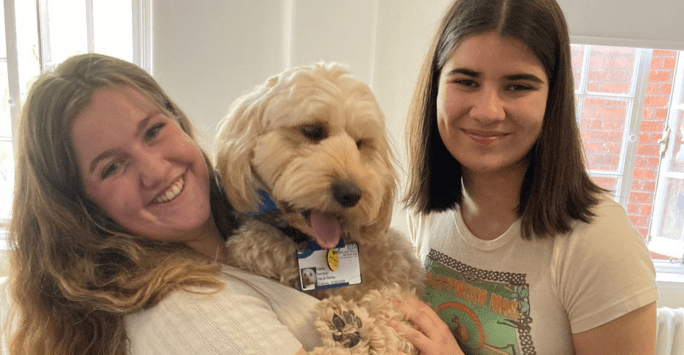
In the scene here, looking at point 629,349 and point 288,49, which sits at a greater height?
point 288,49

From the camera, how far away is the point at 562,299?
1.15m

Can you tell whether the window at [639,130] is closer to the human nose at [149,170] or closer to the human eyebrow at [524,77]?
the human eyebrow at [524,77]

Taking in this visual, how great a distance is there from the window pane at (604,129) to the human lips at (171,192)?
312 cm

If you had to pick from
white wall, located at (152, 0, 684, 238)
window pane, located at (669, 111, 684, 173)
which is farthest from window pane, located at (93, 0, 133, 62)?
window pane, located at (669, 111, 684, 173)

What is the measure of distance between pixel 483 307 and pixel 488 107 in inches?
21.6

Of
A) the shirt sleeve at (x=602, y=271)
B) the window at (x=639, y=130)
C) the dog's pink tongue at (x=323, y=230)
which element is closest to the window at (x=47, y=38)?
the dog's pink tongue at (x=323, y=230)

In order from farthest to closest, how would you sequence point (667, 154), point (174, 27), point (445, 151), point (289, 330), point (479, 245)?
point (667, 154), point (174, 27), point (445, 151), point (479, 245), point (289, 330)

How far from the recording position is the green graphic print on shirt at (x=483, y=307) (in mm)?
1195

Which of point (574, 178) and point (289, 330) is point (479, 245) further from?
point (289, 330)

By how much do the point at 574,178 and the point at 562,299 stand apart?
0.32 metres

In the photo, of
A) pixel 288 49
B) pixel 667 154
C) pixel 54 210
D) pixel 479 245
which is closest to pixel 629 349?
pixel 479 245

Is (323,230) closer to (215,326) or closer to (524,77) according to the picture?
(215,326)

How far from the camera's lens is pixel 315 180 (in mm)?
1088

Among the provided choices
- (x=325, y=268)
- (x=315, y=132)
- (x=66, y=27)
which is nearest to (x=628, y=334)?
(x=325, y=268)
